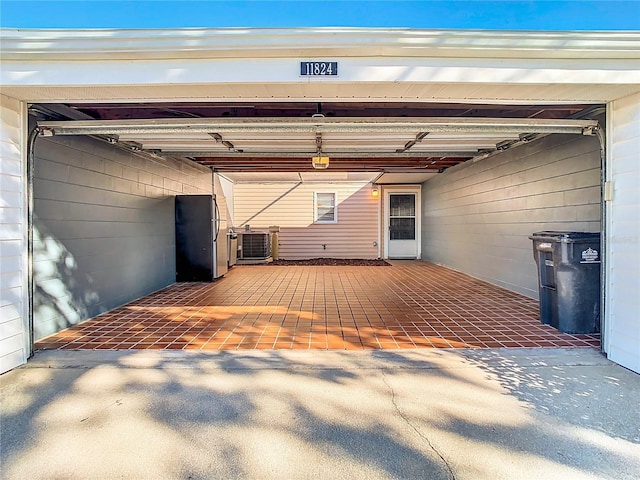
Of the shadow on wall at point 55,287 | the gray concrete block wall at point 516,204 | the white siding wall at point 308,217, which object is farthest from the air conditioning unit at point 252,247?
the shadow on wall at point 55,287

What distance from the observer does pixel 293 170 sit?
7621 millimetres

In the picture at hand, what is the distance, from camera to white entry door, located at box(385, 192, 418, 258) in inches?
411

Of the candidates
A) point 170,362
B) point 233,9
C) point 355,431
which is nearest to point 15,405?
point 170,362

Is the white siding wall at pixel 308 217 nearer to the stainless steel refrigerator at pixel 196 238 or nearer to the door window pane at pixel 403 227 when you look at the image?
the door window pane at pixel 403 227

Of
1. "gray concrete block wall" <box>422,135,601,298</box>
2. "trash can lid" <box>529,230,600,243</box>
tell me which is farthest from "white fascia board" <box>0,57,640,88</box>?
"gray concrete block wall" <box>422,135,601,298</box>

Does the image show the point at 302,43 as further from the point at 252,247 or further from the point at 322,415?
the point at 252,247

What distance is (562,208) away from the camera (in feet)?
14.3

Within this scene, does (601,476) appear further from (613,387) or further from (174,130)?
(174,130)

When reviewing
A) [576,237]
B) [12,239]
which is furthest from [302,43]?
[576,237]

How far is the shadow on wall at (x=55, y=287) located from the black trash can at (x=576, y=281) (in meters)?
5.31

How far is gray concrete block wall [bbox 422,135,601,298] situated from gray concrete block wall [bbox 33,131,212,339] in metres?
5.96

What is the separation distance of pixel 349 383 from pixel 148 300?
150 inches

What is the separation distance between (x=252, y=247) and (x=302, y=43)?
304 inches

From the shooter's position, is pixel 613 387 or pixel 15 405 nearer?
pixel 15 405
